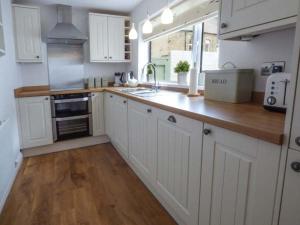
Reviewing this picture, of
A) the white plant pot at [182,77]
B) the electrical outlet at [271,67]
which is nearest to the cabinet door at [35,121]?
the white plant pot at [182,77]

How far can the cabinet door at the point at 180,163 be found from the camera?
1.25m

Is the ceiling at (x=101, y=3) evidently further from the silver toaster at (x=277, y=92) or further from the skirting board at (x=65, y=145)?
the silver toaster at (x=277, y=92)

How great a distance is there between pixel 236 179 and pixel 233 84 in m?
0.78

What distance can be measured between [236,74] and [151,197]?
1347 millimetres

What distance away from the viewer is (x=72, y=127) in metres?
3.29

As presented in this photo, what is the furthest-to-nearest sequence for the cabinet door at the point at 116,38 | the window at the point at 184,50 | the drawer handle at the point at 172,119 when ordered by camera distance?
the cabinet door at the point at 116,38
the window at the point at 184,50
the drawer handle at the point at 172,119

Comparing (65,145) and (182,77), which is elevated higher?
(182,77)

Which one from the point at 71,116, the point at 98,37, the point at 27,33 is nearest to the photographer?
the point at 27,33

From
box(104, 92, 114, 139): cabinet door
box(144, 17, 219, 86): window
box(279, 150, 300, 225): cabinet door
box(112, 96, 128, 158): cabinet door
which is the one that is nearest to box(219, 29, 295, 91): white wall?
box(144, 17, 219, 86): window

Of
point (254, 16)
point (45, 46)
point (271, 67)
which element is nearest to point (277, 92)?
point (271, 67)

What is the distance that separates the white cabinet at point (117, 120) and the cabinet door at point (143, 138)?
0.18m

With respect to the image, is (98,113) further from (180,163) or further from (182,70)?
(180,163)

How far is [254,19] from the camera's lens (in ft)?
3.82

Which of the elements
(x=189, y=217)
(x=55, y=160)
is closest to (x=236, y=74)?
(x=189, y=217)
